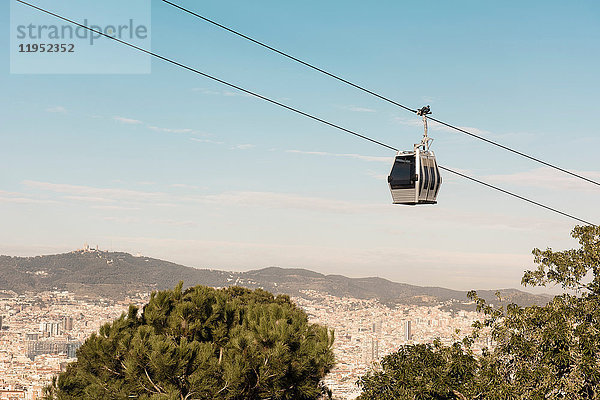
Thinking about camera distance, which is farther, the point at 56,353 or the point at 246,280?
the point at 246,280

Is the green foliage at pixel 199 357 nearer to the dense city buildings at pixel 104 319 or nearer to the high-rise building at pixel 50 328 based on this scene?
the dense city buildings at pixel 104 319

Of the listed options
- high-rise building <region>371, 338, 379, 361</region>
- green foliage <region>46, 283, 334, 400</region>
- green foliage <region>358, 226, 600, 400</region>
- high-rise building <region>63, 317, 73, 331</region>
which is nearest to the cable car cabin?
→ green foliage <region>46, 283, 334, 400</region>

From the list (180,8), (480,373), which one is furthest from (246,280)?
(180,8)

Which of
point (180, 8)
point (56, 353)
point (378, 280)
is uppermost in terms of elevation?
point (180, 8)

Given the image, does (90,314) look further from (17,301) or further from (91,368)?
(91,368)

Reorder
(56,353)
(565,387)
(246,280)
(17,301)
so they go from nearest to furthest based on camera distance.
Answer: (565,387) → (56,353) → (246,280) → (17,301)

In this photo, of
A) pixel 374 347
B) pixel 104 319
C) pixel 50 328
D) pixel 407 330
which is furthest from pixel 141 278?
pixel 407 330
